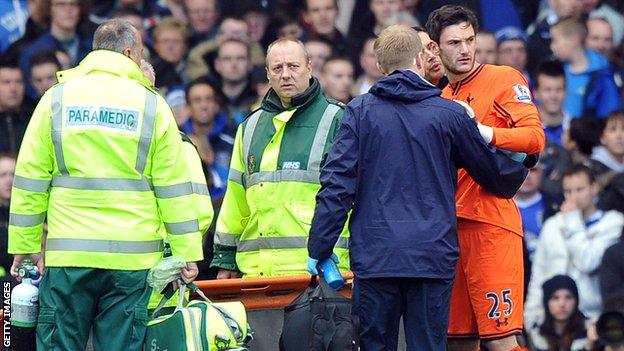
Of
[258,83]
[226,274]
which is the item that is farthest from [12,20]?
[226,274]

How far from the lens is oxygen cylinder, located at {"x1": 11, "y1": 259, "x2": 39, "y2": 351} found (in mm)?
7984

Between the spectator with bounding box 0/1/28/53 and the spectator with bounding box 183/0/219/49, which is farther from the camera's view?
the spectator with bounding box 183/0/219/49

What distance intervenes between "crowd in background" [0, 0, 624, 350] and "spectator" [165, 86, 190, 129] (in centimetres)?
1

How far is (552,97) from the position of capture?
13.3 m

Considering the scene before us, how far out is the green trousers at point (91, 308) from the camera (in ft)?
25.8

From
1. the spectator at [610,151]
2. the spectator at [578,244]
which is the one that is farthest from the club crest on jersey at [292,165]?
the spectator at [610,151]

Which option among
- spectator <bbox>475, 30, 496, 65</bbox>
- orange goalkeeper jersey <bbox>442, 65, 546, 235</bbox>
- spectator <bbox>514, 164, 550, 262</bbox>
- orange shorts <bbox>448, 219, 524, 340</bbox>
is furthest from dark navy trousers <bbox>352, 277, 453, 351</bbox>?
spectator <bbox>475, 30, 496, 65</bbox>

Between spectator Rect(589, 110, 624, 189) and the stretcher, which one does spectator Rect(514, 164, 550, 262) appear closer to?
spectator Rect(589, 110, 624, 189)

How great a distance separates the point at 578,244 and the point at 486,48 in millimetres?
2054

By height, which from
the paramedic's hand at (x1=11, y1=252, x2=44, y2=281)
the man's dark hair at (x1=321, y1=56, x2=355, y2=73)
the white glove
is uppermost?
the man's dark hair at (x1=321, y1=56, x2=355, y2=73)

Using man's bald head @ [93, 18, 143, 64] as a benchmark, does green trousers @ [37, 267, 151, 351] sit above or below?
below

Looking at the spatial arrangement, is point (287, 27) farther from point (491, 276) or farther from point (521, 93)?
point (491, 276)

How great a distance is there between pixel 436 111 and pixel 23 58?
6.05m

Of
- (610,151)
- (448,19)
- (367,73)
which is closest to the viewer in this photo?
(448,19)
